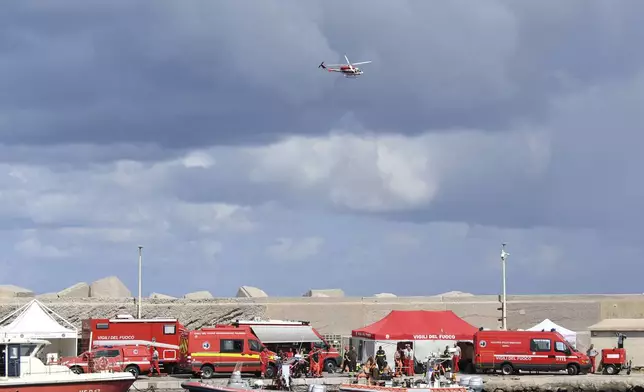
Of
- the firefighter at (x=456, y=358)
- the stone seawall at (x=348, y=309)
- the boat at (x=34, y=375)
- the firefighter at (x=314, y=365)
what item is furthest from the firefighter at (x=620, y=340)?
the boat at (x=34, y=375)

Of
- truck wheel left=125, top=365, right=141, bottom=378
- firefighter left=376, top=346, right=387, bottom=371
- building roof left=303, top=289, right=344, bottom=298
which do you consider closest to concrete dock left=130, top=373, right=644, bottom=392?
truck wheel left=125, top=365, right=141, bottom=378

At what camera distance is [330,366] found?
4753 centimetres

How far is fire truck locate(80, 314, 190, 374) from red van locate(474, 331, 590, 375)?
511 inches

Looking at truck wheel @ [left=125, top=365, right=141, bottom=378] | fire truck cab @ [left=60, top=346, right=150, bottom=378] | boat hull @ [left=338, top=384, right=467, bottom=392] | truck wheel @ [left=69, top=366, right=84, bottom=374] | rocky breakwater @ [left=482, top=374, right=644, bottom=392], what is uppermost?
fire truck cab @ [left=60, top=346, right=150, bottom=378]

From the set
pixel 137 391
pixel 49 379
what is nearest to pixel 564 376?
pixel 137 391

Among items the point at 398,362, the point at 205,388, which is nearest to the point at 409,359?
the point at 398,362

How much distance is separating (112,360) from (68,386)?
6628 mm

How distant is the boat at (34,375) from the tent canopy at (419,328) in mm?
16915

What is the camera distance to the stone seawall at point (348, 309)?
2516 inches

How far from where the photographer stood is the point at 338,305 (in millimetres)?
65062

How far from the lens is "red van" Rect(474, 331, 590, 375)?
45.8 m

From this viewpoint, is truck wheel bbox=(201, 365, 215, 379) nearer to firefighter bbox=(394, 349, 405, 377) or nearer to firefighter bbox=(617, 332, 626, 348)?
firefighter bbox=(394, 349, 405, 377)

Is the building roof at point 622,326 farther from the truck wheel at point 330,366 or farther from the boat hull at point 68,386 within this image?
the boat hull at point 68,386

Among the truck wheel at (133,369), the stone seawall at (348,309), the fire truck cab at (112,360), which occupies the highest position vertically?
the stone seawall at (348,309)
